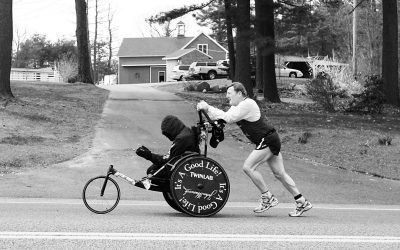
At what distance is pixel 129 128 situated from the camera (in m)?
21.4

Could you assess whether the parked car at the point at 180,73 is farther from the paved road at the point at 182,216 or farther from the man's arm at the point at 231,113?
the man's arm at the point at 231,113

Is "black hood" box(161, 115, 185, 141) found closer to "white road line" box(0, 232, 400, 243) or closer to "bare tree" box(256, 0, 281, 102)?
"white road line" box(0, 232, 400, 243)

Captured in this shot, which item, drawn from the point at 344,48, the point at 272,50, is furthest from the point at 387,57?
the point at 344,48

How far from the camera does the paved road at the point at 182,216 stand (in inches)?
259

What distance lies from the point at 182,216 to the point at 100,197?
4.14 ft

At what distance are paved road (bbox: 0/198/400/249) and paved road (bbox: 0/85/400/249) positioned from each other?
0.01 m

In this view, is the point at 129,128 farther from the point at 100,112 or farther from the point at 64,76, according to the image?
the point at 64,76

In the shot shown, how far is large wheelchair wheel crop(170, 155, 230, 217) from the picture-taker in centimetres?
830

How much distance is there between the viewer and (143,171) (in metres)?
14.8

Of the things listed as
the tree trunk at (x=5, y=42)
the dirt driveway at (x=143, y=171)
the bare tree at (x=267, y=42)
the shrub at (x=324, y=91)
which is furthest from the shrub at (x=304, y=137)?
the tree trunk at (x=5, y=42)

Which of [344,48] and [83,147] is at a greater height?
[344,48]

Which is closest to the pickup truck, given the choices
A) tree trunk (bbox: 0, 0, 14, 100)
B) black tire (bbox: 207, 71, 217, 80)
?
black tire (bbox: 207, 71, 217, 80)

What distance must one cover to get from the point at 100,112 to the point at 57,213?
17234mm

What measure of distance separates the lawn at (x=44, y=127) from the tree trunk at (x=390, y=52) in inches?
550
